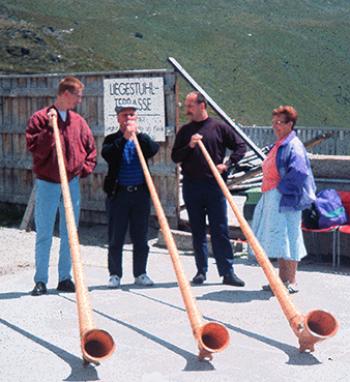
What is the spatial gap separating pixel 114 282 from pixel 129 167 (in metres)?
1.07

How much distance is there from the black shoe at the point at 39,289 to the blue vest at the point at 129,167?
1.16 m

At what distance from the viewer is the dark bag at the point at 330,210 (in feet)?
31.6

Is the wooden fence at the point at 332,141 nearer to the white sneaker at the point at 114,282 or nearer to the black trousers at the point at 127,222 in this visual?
the black trousers at the point at 127,222

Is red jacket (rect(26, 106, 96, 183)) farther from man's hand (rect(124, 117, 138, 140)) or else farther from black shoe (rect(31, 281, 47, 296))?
black shoe (rect(31, 281, 47, 296))

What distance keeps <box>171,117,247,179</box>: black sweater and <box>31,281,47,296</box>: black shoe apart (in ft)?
5.44

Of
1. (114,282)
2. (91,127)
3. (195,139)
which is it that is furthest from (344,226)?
(91,127)

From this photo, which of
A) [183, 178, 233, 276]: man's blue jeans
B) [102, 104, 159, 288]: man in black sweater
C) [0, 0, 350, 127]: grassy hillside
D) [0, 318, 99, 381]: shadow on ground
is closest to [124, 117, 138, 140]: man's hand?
[102, 104, 159, 288]: man in black sweater

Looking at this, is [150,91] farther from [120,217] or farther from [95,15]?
[95,15]

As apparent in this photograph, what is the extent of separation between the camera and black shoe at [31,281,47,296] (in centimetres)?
844

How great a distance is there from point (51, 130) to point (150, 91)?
3.19 m

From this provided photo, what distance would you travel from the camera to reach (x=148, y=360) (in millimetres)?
6305

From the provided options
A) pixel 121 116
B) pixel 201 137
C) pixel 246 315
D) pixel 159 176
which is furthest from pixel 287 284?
pixel 159 176

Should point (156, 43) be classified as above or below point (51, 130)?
below

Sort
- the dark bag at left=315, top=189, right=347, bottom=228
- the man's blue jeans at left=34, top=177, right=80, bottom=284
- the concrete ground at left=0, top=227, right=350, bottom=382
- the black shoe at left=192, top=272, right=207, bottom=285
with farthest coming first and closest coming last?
the dark bag at left=315, top=189, right=347, bottom=228 < the black shoe at left=192, top=272, right=207, bottom=285 < the man's blue jeans at left=34, top=177, right=80, bottom=284 < the concrete ground at left=0, top=227, right=350, bottom=382
